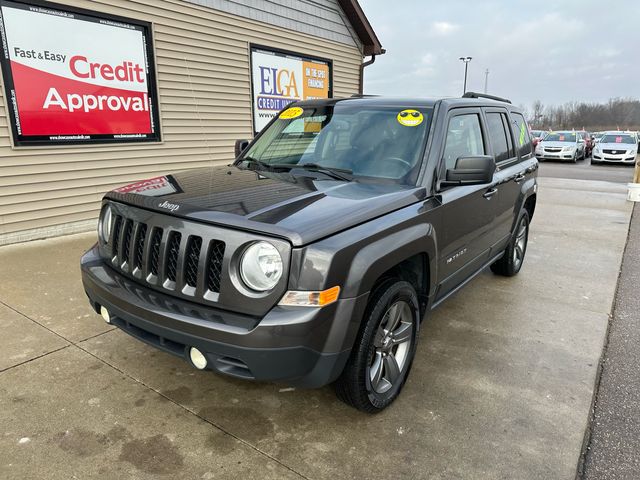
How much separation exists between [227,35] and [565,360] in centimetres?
725

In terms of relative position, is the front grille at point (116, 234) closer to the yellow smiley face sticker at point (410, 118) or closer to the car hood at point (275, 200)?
the car hood at point (275, 200)

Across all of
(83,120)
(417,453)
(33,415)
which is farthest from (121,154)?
(417,453)

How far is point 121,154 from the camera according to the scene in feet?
22.8

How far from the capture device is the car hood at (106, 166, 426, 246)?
223 cm

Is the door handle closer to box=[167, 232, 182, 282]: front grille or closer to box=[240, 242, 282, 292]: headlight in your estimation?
box=[240, 242, 282, 292]: headlight

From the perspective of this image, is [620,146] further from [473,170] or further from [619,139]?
[473,170]

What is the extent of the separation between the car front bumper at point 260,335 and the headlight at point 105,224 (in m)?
0.65

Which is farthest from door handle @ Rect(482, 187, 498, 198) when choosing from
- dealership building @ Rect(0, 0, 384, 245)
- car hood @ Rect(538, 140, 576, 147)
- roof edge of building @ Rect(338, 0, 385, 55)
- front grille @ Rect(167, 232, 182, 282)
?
car hood @ Rect(538, 140, 576, 147)

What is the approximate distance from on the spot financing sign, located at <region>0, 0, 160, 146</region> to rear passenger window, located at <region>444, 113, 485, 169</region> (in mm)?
5158

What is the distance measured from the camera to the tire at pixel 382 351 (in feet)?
8.12

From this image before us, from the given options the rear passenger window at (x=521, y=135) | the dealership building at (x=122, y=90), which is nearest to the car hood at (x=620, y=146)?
the dealership building at (x=122, y=90)

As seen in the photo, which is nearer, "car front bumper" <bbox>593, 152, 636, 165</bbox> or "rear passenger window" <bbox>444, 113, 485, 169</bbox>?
"rear passenger window" <bbox>444, 113, 485, 169</bbox>

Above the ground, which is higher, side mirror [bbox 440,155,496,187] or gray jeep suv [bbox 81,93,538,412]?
side mirror [bbox 440,155,496,187]

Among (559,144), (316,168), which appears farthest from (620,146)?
(316,168)
